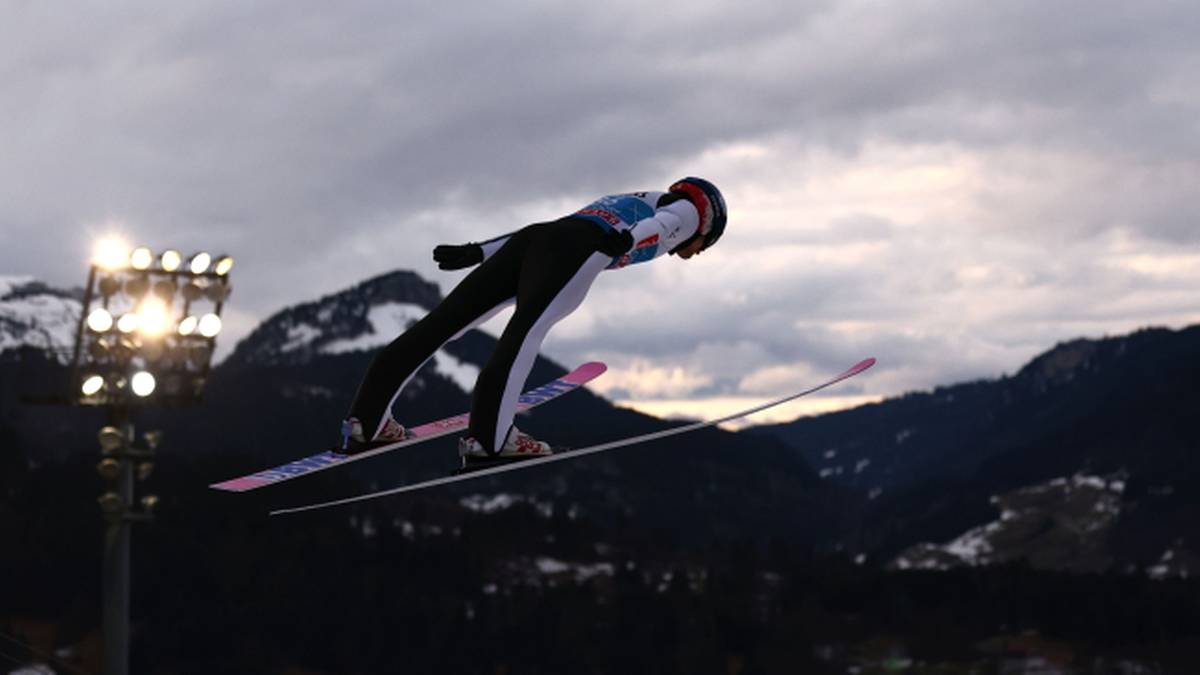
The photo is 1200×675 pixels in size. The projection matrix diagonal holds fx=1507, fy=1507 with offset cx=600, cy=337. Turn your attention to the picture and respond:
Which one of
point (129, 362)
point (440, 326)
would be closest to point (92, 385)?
point (129, 362)

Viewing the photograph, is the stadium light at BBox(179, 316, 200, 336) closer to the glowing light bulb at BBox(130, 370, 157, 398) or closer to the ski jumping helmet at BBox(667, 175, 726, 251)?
the glowing light bulb at BBox(130, 370, 157, 398)

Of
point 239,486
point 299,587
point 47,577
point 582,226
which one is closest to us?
point 582,226

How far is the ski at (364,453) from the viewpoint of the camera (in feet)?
30.3

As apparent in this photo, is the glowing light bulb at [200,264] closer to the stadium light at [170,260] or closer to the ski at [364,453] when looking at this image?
the stadium light at [170,260]

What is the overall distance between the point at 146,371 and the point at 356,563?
504ft

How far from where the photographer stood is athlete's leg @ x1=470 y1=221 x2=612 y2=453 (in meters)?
8.28

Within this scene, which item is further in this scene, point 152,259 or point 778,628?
point 778,628

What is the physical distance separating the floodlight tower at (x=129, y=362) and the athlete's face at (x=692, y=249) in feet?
65.1

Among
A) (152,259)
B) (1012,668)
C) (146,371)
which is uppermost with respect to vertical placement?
(152,259)

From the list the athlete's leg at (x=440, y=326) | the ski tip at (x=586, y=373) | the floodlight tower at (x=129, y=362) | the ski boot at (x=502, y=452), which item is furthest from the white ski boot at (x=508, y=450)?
the floodlight tower at (x=129, y=362)

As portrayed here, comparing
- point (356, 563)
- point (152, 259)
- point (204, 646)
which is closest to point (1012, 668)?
point (356, 563)

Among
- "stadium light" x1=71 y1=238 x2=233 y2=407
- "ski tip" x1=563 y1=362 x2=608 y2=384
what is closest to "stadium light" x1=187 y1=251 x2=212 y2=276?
"stadium light" x1=71 y1=238 x2=233 y2=407

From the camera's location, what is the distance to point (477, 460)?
335 inches

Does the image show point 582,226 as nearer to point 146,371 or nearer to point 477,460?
point 477,460
